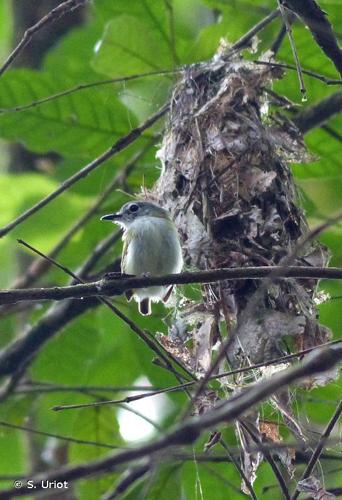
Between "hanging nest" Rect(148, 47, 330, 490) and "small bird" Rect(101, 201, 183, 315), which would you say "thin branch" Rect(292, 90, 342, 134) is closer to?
"hanging nest" Rect(148, 47, 330, 490)

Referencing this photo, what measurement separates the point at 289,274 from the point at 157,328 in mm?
2414

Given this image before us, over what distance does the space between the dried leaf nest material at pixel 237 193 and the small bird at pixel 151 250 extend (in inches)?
3.4

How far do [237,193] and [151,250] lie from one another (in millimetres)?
528

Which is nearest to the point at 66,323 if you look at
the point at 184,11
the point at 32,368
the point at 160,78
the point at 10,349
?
the point at 10,349

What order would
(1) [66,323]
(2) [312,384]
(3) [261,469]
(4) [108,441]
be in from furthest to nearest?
(1) [66,323] < (4) [108,441] < (3) [261,469] < (2) [312,384]

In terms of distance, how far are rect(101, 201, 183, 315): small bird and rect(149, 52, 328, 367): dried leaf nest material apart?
0.28ft

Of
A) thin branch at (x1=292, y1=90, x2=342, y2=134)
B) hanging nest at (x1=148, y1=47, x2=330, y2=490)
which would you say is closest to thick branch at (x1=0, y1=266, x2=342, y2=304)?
hanging nest at (x1=148, y1=47, x2=330, y2=490)

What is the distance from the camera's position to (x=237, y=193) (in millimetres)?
4367

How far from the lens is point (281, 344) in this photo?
12.6ft

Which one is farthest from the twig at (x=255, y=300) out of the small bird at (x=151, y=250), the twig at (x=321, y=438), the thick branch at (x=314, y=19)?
the small bird at (x=151, y=250)

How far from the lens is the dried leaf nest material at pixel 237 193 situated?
155 inches

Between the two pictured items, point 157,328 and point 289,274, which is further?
point 157,328

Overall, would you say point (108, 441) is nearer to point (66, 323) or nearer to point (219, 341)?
point (66, 323)

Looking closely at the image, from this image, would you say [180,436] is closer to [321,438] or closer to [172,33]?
[321,438]
